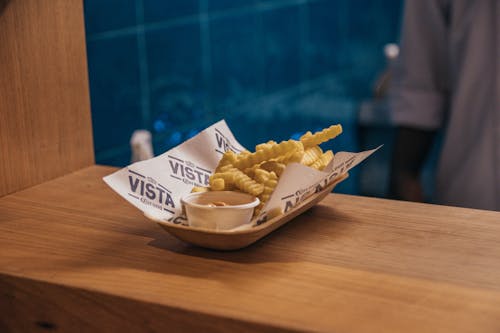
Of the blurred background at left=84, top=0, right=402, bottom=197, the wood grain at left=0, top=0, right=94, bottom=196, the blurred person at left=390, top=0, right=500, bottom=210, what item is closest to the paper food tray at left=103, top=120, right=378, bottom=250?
the wood grain at left=0, top=0, right=94, bottom=196

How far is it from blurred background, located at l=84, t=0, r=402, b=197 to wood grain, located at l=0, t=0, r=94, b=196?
18.5 inches

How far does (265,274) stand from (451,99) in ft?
4.15

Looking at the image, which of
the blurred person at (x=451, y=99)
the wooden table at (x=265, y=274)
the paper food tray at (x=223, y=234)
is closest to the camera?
the wooden table at (x=265, y=274)

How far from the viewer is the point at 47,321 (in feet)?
3.06

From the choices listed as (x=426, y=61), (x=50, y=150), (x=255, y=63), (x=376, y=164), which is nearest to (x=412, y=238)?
(x=50, y=150)

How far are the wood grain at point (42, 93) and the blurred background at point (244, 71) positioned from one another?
18.5 inches

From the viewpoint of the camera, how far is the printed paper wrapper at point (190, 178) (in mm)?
988

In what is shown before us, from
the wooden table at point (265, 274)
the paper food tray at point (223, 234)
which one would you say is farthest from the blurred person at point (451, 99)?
the paper food tray at point (223, 234)

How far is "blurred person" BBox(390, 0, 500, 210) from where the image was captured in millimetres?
1938

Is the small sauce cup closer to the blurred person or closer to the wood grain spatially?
the wood grain

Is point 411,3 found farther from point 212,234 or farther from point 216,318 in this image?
point 216,318

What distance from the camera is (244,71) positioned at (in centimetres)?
254

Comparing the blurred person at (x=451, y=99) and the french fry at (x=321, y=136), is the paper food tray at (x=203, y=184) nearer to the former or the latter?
the french fry at (x=321, y=136)

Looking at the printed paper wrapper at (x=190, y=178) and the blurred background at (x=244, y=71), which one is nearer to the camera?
the printed paper wrapper at (x=190, y=178)
